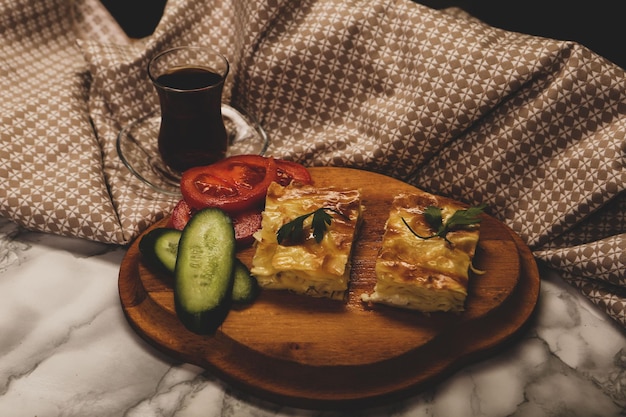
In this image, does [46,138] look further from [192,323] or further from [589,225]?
[589,225]

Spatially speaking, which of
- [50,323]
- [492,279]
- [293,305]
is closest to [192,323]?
[293,305]

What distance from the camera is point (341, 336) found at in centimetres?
204

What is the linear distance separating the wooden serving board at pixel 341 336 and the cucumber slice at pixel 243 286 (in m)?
0.03

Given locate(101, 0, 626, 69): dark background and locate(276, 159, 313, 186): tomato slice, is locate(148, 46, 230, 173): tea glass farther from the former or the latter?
locate(101, 0, 626, 69): dark background

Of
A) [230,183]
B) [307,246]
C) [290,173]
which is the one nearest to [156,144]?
[230,183]

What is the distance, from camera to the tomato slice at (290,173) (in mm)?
2565

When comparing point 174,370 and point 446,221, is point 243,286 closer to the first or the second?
point 174,370

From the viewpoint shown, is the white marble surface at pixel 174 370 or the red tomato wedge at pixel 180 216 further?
the red tomato wedge at pixel 180 216

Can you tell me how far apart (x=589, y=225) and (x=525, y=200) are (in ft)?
0.86

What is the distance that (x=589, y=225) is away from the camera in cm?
246

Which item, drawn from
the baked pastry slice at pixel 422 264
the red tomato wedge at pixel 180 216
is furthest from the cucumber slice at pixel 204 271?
the baked pastry slice at pixel 422 264

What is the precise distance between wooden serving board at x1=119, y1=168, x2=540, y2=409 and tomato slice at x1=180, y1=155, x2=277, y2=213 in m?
0.23

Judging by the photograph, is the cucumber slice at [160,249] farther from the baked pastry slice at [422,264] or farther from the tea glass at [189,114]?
the baked pastry slice at [422,264]

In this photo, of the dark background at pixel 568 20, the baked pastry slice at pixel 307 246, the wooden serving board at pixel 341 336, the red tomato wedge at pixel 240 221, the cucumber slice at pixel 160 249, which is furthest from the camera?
the dark background at pixel 568 20
